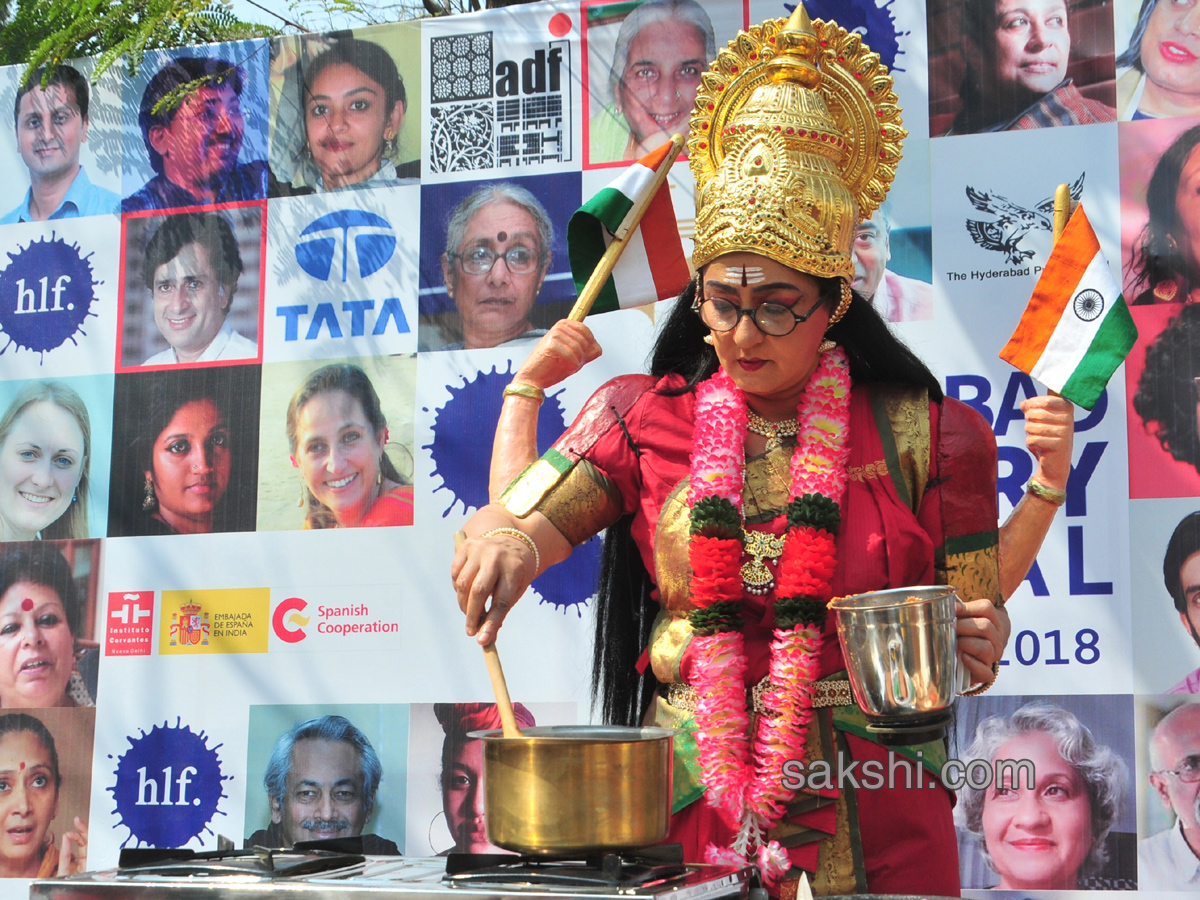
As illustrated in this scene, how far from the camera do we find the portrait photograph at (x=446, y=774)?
385 centimetres

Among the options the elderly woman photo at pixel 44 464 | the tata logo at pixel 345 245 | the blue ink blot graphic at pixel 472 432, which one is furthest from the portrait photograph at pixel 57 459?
the blue ink blot graphic at pixel 472 432

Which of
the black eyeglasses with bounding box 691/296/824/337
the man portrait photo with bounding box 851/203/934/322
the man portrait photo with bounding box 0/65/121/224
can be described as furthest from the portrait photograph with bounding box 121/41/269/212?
the black eyeglasses with bounding box 691/296/824/337

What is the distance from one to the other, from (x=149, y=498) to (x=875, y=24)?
8.65ft

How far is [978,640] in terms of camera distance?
2205mm

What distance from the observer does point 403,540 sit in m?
3.98

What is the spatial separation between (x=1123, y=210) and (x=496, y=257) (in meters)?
1.77

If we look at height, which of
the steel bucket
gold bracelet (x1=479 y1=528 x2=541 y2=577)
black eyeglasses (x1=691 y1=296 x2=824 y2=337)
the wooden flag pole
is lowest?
the steel bucket

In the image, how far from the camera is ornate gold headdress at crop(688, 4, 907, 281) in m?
2.40

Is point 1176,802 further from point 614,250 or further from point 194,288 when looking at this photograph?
point 194,288

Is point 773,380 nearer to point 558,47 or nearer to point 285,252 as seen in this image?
point 558,47

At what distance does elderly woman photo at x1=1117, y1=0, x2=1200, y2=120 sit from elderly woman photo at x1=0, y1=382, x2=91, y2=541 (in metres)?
3.30

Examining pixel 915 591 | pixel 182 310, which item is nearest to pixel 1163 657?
pixel 915 591

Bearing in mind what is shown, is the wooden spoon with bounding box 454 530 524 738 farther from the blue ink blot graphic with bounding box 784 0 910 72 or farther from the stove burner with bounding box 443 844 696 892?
the blue ink blot graphic with bounding box 784 0 910 72

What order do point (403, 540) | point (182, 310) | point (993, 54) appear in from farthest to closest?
point (182, 310) < point (403, 540) < point (993, 54)
